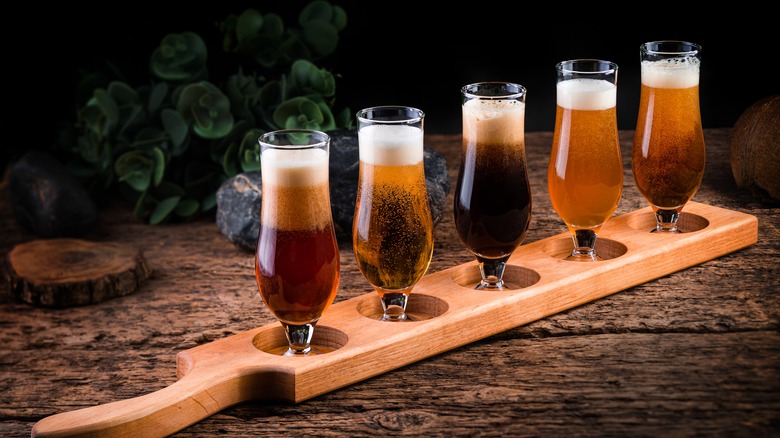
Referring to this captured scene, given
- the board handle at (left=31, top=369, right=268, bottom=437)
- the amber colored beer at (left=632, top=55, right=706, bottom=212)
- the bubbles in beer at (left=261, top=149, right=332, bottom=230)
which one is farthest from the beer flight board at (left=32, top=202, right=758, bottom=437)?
the bubbles in beer at (left=261, top=149, right=332, bottom=230)

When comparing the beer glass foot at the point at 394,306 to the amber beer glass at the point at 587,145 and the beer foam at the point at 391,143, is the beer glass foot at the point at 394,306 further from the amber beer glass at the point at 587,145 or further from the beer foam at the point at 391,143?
the amber beer glass at the point at 587,145

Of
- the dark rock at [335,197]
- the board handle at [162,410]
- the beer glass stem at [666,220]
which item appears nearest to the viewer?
the board handle at [162,410]

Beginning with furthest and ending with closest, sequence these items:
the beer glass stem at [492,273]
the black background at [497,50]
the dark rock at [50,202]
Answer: the black background at [497,50] → the dark rock at [50,202] → the beer glass stem at [492,273]

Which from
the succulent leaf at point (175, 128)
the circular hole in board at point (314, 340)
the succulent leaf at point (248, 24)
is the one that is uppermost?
the succulent leaf at point (248, 24)

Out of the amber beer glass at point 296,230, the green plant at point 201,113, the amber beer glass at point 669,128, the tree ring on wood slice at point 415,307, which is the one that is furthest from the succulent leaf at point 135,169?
the amber beer glass at point 669,128

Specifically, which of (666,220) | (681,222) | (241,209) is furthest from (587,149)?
(241,209)

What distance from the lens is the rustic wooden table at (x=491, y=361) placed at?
1.69m

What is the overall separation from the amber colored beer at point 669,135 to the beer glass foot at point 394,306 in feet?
2.36

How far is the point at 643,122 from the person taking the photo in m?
2.33

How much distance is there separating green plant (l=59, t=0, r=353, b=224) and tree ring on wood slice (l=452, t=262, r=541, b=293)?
918mm

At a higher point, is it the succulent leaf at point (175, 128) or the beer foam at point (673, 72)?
the beer foam at point (673, 72)

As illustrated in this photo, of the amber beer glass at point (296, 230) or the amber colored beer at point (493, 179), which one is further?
the amber colored beer at point (493, 179)

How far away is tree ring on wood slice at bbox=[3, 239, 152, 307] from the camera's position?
2.41 m

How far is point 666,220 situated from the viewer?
2402mm
